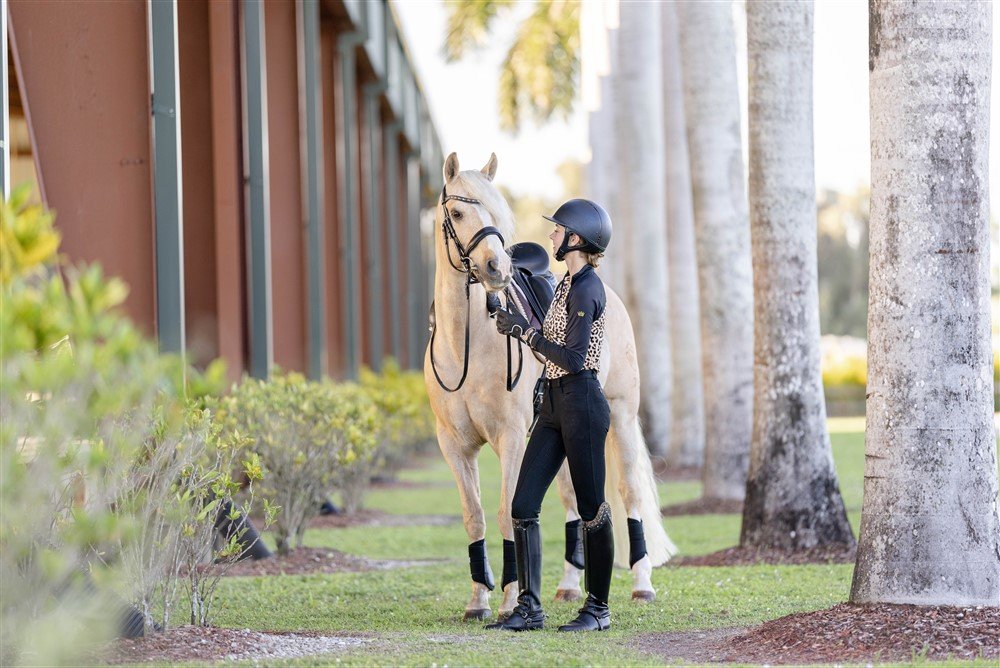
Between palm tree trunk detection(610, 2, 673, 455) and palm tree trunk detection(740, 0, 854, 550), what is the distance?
10379 mm

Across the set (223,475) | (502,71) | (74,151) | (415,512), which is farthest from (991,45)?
(502,71)

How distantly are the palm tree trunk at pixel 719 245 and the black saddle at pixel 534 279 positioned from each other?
513 centimetres

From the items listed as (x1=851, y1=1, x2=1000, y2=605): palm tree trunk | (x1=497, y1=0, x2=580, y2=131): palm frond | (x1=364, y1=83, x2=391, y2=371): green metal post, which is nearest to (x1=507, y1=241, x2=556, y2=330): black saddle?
(x1=851, y1=1, x2=1000, y2=605): palm tree trunk

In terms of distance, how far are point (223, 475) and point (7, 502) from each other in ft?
6.23

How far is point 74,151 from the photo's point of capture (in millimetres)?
10109

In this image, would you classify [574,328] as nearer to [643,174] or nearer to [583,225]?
[583,225]

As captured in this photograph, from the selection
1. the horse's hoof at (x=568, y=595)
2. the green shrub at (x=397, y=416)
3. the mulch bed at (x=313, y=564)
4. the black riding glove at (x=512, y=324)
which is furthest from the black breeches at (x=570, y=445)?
the green shrub at (x=397, y=416)

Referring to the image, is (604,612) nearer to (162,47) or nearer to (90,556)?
(90,556)

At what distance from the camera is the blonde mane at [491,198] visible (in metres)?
6.79

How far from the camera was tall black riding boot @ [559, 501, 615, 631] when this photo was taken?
21.4 feet

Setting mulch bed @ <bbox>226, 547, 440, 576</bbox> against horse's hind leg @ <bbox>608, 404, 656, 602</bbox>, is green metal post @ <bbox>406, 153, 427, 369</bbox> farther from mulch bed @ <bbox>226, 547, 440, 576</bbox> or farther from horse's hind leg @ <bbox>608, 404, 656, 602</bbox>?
horse's hind leg @ <bbox>608, 404, 656, 602</bbox>

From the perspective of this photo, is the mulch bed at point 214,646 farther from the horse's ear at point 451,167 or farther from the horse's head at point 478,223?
the horse's ear at point 451,167

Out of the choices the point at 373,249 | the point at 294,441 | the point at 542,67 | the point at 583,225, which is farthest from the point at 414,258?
the point at 583,225

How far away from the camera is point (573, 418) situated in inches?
252
